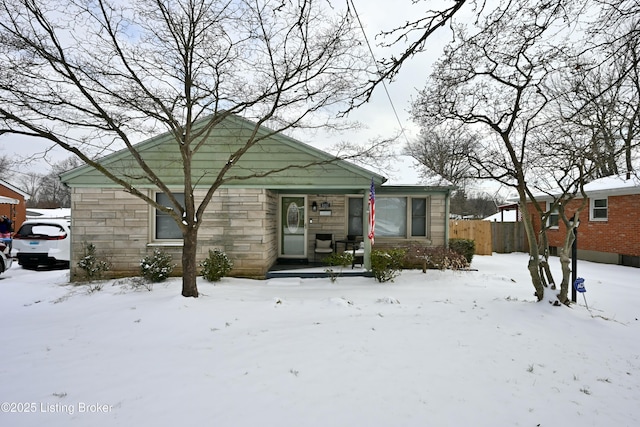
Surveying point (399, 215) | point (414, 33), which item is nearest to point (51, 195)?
point (399, 215)

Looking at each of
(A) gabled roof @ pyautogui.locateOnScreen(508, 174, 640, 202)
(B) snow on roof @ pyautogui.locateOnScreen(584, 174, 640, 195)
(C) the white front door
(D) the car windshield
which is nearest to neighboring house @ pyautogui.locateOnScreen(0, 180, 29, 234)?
(D) the car windshield

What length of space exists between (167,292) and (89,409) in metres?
3.87

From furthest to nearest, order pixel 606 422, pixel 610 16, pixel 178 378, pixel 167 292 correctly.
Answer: pixel 167 292, pixel 610 16, pixel 178 378, pixel 606 422

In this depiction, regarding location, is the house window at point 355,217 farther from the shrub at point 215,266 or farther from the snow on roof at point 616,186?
the snow on roof at point 616,186

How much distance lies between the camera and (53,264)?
33.7 ft

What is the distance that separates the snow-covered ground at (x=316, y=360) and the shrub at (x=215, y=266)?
1.08 meters

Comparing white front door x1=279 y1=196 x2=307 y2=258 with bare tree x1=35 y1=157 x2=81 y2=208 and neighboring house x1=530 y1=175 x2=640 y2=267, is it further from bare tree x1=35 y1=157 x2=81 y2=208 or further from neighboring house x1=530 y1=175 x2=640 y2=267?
bare tree x1=35 y1=157 x2=81 y2=208

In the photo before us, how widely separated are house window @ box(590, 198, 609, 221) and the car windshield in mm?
20197

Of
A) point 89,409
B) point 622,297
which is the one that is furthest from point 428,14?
point 622,297

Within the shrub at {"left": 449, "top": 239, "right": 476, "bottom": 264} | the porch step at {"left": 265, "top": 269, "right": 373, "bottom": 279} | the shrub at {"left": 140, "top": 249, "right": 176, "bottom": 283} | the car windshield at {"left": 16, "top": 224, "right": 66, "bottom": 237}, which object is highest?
the car windshield at {"left": 16, "top": 224, "right": 66, "bottom": 237}

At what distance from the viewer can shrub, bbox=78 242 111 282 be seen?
748 centimetres

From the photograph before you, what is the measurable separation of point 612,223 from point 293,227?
12.7m

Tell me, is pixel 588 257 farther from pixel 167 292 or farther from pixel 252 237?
pixel 167 292

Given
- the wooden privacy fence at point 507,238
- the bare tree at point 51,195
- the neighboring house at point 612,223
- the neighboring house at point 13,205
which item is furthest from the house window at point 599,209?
the bare tree at point 51,195
